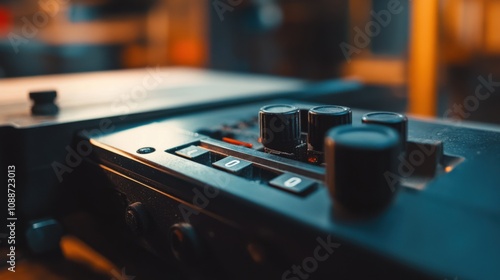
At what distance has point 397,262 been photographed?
0.27m

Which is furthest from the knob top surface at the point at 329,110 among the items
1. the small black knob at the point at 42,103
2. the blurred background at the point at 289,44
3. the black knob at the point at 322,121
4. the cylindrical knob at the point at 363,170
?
the blurred background at the point at 289,44

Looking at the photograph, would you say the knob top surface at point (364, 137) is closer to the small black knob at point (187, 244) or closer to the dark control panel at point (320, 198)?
the dark control panel at point (320, 198)

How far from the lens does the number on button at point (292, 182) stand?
1.24ft

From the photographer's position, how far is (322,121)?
0.45 meters

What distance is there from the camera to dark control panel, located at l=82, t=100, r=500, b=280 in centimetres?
29

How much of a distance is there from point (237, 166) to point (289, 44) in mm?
2111

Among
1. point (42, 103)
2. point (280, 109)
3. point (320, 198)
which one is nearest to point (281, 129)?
point (280, 109)

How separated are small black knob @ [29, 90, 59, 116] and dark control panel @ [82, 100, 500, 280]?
7.8 inches

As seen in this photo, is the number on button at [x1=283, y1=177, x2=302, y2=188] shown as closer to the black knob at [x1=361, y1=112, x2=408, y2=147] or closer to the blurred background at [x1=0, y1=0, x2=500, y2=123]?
the black knob at [x1=361, y1=112, x2=408, y2=147]

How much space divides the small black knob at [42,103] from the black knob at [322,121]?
0.44 meters

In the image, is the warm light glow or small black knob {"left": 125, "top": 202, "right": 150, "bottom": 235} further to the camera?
the warm light glow

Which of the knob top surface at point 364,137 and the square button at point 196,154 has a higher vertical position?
the knob top surface at point 364,137

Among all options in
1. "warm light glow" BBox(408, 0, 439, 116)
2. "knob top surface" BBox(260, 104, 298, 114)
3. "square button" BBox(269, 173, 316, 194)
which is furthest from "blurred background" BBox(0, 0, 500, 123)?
"square button" BBox(269, 173, 316, 194)

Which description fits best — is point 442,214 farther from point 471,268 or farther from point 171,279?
point 171,279
